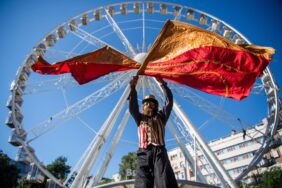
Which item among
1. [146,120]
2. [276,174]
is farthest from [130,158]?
[146,120]

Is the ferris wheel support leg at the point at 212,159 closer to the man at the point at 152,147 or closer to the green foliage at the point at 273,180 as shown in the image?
the man at the point at 152,147

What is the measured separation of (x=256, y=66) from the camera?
17.4 feet

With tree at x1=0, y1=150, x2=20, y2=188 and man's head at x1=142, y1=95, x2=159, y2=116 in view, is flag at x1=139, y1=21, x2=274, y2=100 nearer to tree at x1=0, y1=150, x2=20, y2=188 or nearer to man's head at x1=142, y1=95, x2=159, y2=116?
man's head at x1=142, y1=95, x2=159, y2=116

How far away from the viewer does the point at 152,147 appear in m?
3.53

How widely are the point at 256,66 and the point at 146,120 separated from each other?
Result: 2851 mm

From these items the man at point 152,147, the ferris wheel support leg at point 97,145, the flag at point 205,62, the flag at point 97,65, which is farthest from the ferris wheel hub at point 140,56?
the man at point 152,147

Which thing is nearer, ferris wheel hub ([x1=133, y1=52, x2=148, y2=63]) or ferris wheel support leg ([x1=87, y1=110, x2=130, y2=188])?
ferris wheel support leg ([x1=87, y1=110, x2=130, y2=188])

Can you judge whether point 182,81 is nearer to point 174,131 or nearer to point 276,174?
point 174,131

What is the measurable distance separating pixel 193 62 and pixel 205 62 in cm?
25

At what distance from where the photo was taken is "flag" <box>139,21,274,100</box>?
5.30 m

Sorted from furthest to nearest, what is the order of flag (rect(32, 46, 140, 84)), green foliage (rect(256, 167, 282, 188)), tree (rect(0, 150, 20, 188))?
1. green foliage (rect(256, 167, 282, 188))
2. tree (rect(0, 150, 20, 188))
3. flag (rect(32, 46, 140, 84))

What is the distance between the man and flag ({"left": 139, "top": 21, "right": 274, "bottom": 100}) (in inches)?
45.1

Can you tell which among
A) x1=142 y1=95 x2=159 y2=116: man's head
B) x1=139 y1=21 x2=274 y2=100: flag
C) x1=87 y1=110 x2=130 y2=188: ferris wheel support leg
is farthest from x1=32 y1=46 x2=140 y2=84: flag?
x1=87 y1=110 x2=130 y2=188: ferris wheel support leg

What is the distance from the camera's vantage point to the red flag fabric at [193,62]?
531cm
